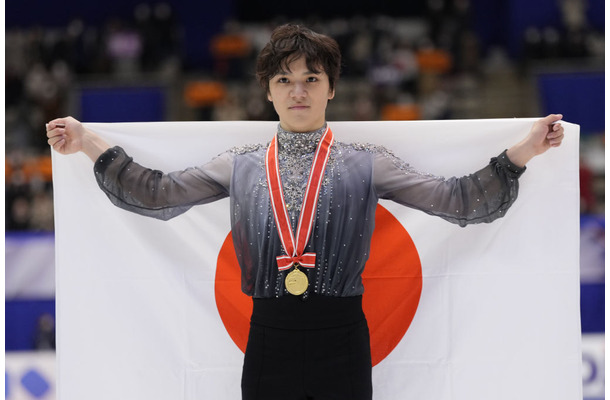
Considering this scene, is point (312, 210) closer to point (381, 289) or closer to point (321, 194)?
point (321, 194)

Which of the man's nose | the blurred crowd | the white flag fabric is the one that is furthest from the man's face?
the blurred crowd

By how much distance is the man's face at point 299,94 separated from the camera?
3.14 m

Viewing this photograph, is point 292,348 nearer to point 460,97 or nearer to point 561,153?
point 561,153

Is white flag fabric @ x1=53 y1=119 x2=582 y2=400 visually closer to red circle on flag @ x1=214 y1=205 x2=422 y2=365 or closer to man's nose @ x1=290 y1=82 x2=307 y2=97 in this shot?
red circle on flag @ x1=214 y1=205 x2=422 y2=365

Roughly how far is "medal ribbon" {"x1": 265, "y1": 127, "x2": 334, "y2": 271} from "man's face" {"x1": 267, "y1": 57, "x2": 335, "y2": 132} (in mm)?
156

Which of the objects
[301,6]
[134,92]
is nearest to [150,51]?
[134,92]

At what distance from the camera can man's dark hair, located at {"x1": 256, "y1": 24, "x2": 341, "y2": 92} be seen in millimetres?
3137

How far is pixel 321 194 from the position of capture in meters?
3.16

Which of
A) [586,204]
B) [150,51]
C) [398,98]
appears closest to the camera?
[586,204]

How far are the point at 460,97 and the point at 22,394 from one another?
10.2 meters

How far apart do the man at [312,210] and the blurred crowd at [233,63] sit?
31.0ft

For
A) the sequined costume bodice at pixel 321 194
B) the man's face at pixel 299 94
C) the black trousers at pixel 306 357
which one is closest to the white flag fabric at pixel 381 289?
the sequined costume bodice at pixel 321 194

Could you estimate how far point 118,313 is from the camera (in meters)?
3.85

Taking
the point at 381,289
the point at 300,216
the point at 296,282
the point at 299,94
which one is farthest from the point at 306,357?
the point at 299,94
